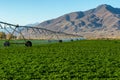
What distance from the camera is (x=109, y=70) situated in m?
29.9

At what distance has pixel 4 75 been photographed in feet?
87.9

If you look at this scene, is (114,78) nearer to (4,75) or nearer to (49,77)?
(49,77)

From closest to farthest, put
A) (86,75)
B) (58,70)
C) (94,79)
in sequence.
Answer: (94,79) < (86,75) < (58,70)

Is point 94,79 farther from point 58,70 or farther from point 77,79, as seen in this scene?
point 58,70

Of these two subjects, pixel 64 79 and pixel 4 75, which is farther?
pixel 4 75

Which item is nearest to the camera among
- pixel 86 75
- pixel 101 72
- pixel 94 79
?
pixel 94 79

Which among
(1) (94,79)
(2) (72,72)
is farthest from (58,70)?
(1) (94,79)

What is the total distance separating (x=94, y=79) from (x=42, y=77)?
4.32m

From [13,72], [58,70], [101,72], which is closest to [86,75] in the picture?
[101,72]

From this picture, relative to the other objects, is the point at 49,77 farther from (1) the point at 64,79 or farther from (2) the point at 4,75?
(2) the point at 4,75

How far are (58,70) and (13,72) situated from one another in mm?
4455

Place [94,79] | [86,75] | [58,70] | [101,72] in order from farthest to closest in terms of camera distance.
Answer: [58,70] → [101,72] → [86,75] → [94,79]

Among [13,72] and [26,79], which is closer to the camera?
[26,79]

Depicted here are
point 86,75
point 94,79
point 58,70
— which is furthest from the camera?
point 58,70
